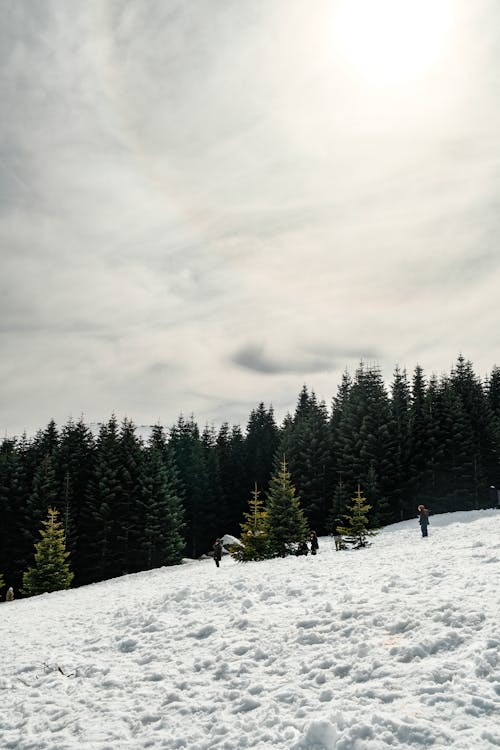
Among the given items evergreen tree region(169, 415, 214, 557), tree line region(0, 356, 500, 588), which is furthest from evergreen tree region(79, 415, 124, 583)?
evergreen tree region(169, 415, 214, 557)

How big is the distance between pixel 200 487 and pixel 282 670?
59.5 meters

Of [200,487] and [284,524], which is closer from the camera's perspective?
[284,524]

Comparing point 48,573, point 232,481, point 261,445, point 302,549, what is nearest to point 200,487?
point 232,481

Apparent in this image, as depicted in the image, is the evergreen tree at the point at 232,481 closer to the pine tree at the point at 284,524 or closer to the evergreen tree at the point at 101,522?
the evergreen tree at the point at 101,522

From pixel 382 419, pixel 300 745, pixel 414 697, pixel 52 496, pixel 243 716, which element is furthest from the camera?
pixel 382 419

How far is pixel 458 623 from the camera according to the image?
961cm

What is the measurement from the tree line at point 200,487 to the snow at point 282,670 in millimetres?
32998

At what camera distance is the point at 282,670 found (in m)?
9.33

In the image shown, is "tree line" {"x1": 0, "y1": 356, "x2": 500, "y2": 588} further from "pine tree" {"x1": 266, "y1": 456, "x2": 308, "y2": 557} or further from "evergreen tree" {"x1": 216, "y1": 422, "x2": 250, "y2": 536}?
"pine tree" {"x1": 266, "y1": 456, "x2": 308, "y2": 557}

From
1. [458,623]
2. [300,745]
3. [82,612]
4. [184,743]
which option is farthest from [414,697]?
[82,612]

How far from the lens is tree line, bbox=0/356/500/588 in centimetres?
4997

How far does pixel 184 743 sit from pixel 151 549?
149 ft

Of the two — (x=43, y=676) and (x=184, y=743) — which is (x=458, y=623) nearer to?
(x=184, y=743)

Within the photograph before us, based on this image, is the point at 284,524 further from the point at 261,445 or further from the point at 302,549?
the point at 261,445
